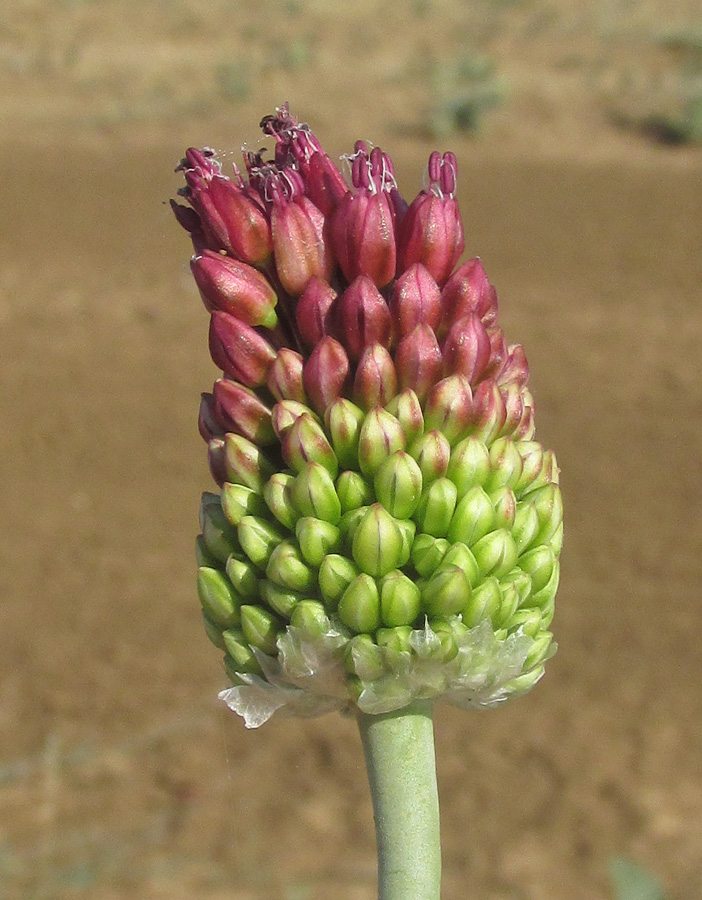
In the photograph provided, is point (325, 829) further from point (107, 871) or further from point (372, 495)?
point (372, 495)

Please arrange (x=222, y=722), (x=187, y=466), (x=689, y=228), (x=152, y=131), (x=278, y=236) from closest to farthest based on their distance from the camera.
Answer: (x=278, y=236)
(x=222, y=722)
(x=187, y=466)
(x=689, y=228)
(x=152, y=131)

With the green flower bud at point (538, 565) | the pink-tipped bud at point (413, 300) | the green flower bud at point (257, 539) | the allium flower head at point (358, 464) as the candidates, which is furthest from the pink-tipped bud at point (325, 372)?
the green flower bud at point (538, 565)

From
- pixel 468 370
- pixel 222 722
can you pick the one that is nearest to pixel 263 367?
pixel 468 370

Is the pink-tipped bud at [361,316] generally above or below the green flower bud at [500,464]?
above

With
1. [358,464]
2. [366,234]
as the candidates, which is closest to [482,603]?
[358,464]

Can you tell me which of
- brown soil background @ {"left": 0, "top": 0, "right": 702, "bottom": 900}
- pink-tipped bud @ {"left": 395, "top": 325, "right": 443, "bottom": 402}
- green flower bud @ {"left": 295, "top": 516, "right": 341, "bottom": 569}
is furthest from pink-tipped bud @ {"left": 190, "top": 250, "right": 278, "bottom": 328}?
brown soil background @ {"left": 0, "top": 0, "right": 702, "bottom": 900}

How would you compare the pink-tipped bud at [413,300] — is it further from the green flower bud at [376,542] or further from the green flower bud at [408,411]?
the green flower bud at [376,542]

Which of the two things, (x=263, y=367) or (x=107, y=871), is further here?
(x=107, y=871)
